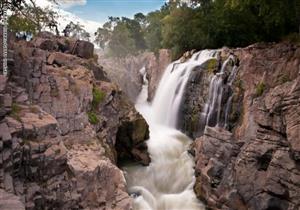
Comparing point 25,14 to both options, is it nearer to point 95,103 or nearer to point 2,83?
point 2,83

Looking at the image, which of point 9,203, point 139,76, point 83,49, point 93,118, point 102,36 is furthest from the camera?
point 102,36

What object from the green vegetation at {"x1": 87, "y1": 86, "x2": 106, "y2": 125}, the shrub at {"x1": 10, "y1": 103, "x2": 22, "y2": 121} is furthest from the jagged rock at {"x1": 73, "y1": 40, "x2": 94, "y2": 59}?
the shrub at {"x1": 10, "y1": 103, "x2": 22, "y2": 121}

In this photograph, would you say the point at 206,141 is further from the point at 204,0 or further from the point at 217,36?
the point at 204,0

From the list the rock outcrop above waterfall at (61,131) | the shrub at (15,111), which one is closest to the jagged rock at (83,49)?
the rock outcrop above waterfall at (61,131)

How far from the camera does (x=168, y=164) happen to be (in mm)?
20297

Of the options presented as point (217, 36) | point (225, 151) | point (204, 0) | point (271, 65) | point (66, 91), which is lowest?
point (225, 151)

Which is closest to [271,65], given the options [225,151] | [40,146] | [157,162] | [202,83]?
[225,151]

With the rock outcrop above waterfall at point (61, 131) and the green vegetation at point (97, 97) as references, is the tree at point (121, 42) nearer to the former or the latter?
the rock outcrop above waterfall at point (61, 131)

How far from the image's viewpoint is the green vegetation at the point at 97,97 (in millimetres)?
18598

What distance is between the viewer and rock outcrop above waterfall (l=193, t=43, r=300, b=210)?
14062mm

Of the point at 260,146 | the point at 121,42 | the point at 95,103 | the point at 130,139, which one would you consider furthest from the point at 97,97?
the point at 121,42

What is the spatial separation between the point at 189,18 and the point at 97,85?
1781 cm

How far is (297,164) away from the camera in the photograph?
13.7m

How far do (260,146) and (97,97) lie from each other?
885cm
